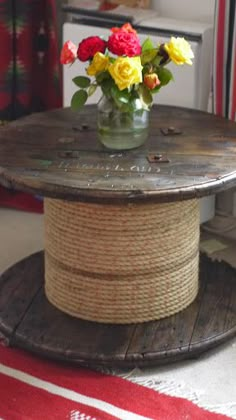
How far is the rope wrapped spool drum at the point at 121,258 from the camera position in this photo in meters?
1.96

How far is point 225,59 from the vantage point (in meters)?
2.38

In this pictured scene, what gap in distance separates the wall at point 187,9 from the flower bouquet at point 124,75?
0.61 meters

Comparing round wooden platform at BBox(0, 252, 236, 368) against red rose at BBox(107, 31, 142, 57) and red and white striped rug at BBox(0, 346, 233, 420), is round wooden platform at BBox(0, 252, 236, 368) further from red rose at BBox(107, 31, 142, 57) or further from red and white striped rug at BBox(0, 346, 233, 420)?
red rose at BBox(107, 31, 142, 57)

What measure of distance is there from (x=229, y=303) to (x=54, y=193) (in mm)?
606

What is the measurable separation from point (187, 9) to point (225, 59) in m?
0.30

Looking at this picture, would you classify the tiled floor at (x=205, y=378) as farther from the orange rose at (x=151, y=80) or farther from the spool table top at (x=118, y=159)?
the orange rose at (x=151, y=80)

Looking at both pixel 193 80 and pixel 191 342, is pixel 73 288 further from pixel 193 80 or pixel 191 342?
pixel 193 80

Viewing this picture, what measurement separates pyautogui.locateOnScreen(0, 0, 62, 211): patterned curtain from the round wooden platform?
0.74 metres

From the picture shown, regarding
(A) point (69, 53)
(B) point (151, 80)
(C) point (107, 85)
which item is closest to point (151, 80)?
(B) point (151, 80)

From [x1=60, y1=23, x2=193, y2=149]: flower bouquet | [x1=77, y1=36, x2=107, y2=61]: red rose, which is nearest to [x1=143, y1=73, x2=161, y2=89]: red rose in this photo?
[x1=60, y1=23, x2=193, y2=149]: flower bouquet

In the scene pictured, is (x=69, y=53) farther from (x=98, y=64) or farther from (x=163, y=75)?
(x=163, y=75)

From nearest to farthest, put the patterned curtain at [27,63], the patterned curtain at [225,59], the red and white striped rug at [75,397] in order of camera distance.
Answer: the red and white striped rug at [75,397]
the patterned curtain at [225,59]
the patterned curtain at [27,63]

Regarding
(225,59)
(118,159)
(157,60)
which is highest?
(157,60)

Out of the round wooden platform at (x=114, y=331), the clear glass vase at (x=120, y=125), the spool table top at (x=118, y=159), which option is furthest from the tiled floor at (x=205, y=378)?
the clear glass vase at (x=120, y=125)
